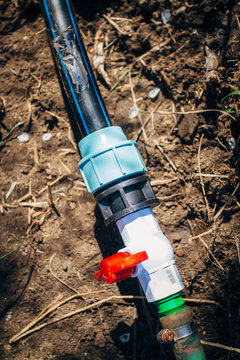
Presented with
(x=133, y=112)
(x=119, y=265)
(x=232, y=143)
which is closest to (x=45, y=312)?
(x=119, y=265)

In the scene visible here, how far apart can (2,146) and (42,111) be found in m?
0.36

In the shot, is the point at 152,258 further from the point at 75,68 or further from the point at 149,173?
the point at 75,68

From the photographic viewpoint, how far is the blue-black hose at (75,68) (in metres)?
1.45

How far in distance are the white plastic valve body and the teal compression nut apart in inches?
8.5

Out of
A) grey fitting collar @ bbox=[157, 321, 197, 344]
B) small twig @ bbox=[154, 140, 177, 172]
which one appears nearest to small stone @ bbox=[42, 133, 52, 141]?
small twig @ bbox=[154, 140, 177, 172]

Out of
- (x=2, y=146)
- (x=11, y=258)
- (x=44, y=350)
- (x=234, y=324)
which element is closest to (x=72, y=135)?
(x=2, y=146)

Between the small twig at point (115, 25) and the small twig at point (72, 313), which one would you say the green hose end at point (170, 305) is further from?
the small twig at point (115, 25)

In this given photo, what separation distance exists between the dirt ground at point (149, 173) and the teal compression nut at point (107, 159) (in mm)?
360

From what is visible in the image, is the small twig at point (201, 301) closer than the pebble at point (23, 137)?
Yes

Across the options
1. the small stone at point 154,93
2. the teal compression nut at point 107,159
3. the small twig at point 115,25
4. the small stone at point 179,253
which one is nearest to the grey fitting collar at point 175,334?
the small stone at point 179,253

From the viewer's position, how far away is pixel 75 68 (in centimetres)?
147

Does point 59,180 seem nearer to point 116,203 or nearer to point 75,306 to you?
point 116,203

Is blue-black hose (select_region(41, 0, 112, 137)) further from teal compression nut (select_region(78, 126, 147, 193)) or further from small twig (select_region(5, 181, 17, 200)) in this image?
small twig (select_region(5, 181, 17, 200))

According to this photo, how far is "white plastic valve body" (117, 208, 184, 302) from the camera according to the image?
1.28 metres
